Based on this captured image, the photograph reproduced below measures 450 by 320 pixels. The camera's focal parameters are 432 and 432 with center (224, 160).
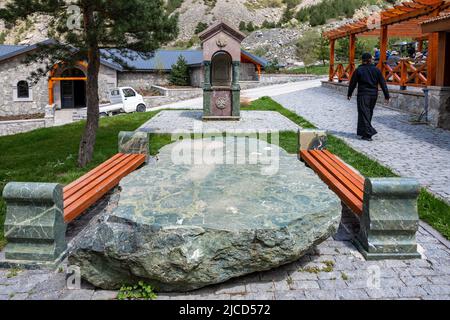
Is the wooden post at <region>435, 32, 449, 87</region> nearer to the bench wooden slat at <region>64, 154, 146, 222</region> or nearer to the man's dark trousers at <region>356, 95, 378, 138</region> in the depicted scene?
the man's dark trousers at <region>356, 95, 378, 138</region>

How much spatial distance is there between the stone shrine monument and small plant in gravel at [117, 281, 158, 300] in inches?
446

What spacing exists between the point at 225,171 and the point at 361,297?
2.20m

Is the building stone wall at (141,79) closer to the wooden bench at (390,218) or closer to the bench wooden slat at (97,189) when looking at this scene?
the bench wooden slat at (97,189)

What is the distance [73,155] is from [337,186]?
7.02m

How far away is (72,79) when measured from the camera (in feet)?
98.8

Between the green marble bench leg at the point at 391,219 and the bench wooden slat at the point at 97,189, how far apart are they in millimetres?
2833

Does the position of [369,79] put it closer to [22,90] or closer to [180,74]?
[180,74]

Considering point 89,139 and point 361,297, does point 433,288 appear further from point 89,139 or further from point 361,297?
point 89,139

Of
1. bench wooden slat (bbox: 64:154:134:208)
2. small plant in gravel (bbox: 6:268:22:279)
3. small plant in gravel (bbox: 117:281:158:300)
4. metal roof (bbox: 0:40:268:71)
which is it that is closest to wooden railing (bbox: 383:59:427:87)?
bench wooden slat (bbox: 64:154:134:208)

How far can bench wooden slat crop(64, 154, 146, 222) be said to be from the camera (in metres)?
4.26

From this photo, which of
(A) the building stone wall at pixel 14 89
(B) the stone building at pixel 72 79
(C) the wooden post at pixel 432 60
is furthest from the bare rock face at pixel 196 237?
(A) the building stone wall at pixel 14 89

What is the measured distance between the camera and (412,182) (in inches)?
157

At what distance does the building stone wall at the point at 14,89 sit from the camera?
28125 mm

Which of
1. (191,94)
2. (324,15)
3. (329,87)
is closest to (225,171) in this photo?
(329,87)
